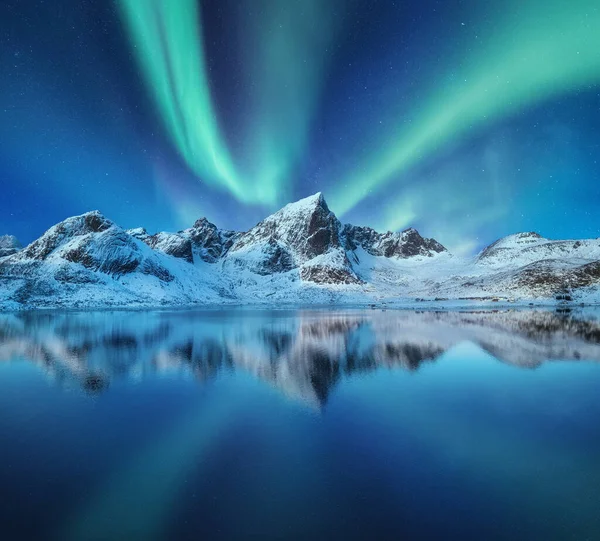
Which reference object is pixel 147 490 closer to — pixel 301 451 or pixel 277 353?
pixel 301 451

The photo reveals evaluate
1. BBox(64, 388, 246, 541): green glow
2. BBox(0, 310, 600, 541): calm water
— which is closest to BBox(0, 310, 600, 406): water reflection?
BBox(0, 310, 600, 541): calm water

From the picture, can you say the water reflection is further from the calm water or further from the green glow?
the green glow

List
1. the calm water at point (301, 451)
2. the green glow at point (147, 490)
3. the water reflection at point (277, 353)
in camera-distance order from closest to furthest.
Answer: the green glow at point (147, 490)
the calm water at point (301, 451)
the water reflection at point (277, 353)

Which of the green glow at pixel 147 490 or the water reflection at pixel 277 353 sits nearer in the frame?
the green glow at pixel 147 490

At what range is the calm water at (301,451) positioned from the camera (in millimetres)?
7484

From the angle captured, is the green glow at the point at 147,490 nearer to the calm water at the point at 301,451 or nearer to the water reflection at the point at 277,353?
the calm water at the point at 301,451

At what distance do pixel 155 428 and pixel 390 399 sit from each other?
9.41 m

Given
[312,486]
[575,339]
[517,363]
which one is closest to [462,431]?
[312,486]

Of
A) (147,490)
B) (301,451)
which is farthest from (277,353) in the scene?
(147,490)

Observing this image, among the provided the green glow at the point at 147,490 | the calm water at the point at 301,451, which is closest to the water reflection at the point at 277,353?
the calm water at the point at 301,451

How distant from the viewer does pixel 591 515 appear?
25.1 ft

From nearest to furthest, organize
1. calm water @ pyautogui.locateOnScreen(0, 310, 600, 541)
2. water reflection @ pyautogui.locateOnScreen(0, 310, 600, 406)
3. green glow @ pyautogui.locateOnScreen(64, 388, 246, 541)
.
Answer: green glow @ pyautogui.locateOnScreen(64, 388, 246, 541)
calm water @ pyautogui.locateOnScreen(0, 310, 600, 541)
water reflection @ pyautogui.locateOnScreen(0, 310, 600, 406)

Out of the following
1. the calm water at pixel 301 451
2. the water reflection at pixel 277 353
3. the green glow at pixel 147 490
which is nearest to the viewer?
the green glow at pixel 147 490

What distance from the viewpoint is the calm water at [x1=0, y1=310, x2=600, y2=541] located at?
24.6 ft
